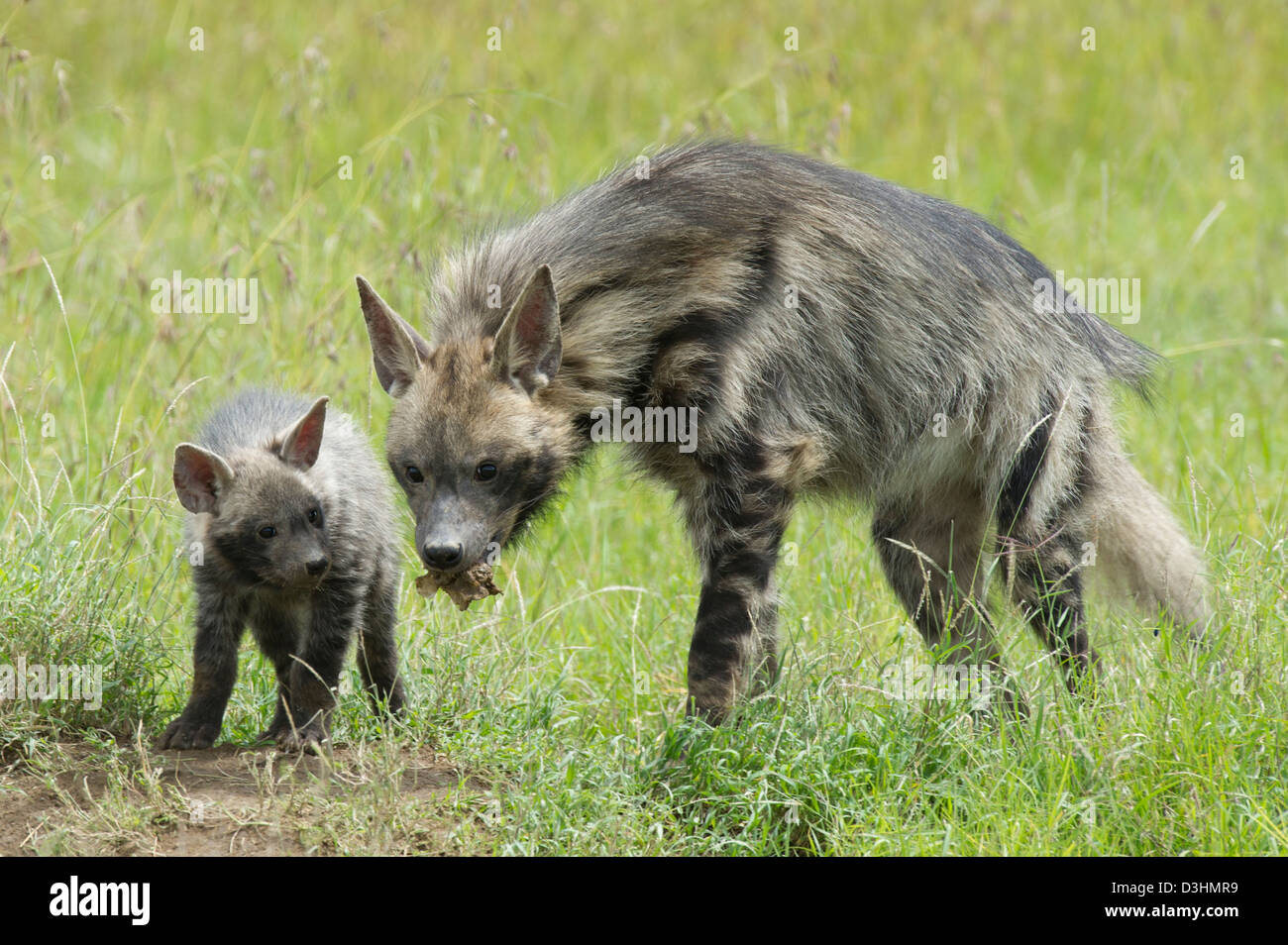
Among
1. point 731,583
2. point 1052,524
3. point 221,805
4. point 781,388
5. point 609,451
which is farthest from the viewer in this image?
point 1052,524

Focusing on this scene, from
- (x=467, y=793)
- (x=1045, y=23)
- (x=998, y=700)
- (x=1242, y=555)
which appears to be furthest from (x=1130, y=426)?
(x=1045, y=23)

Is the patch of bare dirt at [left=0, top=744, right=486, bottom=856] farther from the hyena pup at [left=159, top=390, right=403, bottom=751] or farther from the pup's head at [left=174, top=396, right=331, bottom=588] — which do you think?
the pup's head at [left=174, top=396, right=331, bottom=588]

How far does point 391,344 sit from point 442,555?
707 mm

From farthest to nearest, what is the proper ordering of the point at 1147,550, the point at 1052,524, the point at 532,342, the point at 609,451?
the point at 1147,550 < the point at 1052,524 < the point at 609,451 < the point at 532,342

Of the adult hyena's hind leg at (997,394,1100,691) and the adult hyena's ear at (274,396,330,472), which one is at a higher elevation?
the adult hyena's ear at (274,396,330,472)

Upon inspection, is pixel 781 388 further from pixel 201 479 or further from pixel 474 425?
pixel 201 479

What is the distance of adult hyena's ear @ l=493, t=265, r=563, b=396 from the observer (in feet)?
13.3

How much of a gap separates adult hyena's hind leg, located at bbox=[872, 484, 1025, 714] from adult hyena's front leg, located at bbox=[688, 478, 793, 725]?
2.60ft

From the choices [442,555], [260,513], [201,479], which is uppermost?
[201,479]

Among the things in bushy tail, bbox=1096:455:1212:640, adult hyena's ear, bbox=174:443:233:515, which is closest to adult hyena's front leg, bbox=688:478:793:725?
bushy tail, bbox=1096:455:1212:640

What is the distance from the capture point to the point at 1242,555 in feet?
15.8

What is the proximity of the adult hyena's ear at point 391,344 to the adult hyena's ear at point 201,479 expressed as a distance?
526 mm

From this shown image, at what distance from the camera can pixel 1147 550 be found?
5.05 m

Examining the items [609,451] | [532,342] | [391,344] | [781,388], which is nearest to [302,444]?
[391,344]
